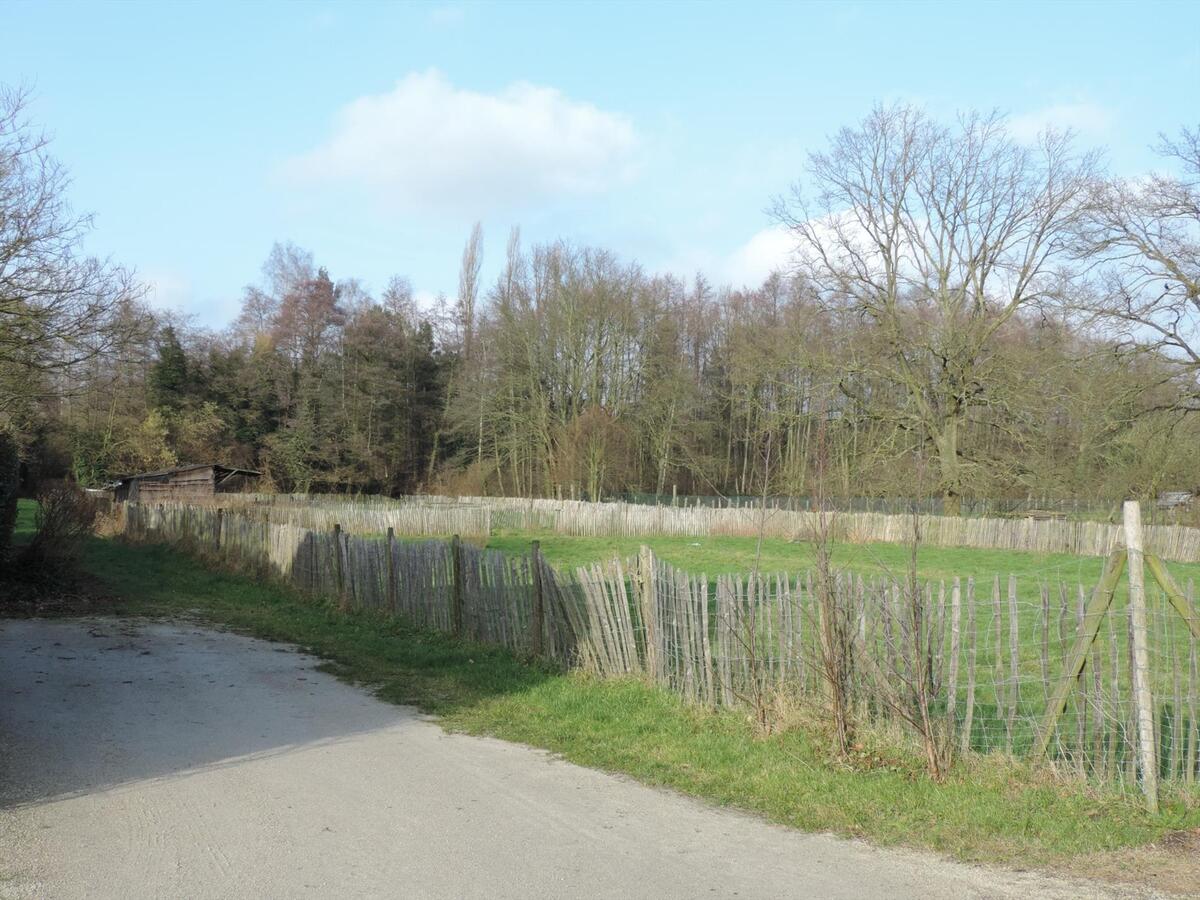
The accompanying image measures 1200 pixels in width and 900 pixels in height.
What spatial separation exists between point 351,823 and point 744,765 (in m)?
2.72

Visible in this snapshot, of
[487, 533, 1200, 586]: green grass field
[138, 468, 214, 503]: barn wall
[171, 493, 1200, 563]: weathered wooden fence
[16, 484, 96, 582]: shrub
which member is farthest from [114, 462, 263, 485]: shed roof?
[16, 484, 96, 582]: shrub

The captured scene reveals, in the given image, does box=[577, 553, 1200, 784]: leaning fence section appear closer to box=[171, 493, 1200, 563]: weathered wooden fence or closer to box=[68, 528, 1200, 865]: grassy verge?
box=[68, 528, 1200, 865]: grassy verge

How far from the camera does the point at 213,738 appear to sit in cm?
727

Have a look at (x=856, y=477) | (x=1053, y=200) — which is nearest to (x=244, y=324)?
(x=856, y=477)

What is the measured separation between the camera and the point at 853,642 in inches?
267

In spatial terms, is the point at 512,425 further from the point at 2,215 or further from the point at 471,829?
the point at 471,829

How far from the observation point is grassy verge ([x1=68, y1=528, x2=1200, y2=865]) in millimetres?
5152

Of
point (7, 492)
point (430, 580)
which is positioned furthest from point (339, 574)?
point (7, 492)

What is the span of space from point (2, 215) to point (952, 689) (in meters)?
14.8

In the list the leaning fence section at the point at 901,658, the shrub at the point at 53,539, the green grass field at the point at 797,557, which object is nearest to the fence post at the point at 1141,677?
the leaning fence section at the point at 901,658

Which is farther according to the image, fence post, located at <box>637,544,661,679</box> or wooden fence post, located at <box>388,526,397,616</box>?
wooden fence post, located at <box>388,526,397,616</box>

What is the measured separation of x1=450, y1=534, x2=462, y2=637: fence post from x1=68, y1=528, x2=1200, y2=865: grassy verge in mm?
276

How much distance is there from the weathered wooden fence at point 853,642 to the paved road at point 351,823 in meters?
1.66

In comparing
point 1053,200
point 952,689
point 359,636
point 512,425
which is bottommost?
point 359,636
